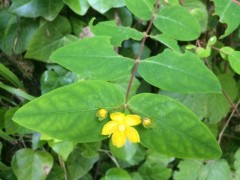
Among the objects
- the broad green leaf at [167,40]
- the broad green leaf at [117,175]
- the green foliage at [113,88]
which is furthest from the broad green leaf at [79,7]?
the broad green leaf at [117,175]

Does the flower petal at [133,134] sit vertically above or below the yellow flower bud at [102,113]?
below

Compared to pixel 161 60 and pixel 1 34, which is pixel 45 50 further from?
pixel 161 60

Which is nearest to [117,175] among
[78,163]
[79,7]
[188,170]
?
[78,163]

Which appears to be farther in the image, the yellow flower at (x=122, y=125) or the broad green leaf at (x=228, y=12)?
the broad green leaf at (x=228, y=12)

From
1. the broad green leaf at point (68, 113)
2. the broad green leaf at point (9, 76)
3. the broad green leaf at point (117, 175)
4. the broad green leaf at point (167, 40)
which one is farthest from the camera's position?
the broad green leaf at point (117, 175)

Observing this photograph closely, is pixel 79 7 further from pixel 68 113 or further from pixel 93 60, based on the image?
pixel 68 113

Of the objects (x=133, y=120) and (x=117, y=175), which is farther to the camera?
(x=117, y=175)

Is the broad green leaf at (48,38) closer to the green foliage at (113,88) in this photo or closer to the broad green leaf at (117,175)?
the green foliage at (113,88)
